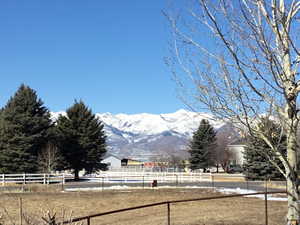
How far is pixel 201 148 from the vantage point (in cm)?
6925

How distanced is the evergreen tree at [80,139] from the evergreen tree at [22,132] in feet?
13.6

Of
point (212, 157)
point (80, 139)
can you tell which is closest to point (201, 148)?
point (212, 157)

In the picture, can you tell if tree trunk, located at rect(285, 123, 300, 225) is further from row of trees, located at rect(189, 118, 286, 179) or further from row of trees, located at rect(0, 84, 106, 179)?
row of trees, located at rect(0, 84, 106, 179)

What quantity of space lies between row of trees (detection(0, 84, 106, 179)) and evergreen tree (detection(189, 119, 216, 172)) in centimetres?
2177

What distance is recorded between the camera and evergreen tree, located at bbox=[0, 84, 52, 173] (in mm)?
44625

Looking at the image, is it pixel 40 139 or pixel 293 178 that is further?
pixel 40 139

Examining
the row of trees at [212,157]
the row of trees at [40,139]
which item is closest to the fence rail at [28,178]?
the row of trees at [40,139]

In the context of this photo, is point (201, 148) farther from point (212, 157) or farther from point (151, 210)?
point (151, 210)

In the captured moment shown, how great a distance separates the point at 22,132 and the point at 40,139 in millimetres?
2004

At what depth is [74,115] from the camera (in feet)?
171

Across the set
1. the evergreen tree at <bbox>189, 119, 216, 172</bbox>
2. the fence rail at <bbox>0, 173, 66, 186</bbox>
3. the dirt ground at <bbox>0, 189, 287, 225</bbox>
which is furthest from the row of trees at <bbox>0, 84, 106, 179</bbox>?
the evergreen tree at <bbox>189, 119, 216, 172</bbox>

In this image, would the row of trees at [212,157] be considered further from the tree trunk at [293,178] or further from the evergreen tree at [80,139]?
the tree trunk at [293,178]

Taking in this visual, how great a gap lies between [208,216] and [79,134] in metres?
35.6

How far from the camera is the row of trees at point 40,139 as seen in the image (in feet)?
147
